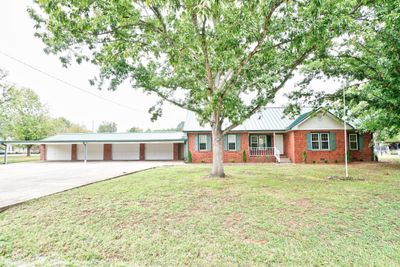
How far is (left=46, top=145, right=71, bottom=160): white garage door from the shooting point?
24.3 m

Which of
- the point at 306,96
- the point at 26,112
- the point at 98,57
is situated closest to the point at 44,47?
the point at 98,57

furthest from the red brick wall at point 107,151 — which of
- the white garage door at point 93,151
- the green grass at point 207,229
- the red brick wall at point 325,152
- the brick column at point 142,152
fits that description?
the red brick wall at point 325,152

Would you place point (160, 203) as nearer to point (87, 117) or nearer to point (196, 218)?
point (196, 218)

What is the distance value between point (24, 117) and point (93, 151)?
16.3 m

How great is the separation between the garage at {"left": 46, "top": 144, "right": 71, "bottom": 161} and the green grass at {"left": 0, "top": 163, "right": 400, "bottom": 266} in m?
20.7

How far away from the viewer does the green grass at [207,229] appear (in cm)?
308

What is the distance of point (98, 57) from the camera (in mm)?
8367

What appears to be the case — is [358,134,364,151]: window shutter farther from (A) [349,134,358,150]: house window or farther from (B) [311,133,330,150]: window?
(B) [311,133,330,150]: window

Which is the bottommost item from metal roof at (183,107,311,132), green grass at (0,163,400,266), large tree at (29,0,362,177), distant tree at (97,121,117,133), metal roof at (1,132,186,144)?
green grass at (0,163,400,266)

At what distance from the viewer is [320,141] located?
54.6 feet

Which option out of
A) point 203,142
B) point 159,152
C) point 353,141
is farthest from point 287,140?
point 159,152

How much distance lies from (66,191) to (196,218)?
528 cm

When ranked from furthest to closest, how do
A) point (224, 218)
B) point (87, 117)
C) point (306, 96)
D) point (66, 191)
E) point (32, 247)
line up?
point (87, 117)
point (306, 96)
point (66, 191)
point (224, 218)
point (32, 247)

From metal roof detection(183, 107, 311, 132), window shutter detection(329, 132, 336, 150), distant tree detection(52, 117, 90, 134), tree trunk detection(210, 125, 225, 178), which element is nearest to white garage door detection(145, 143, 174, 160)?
metal roof detection(183, 107, 311, 132)
